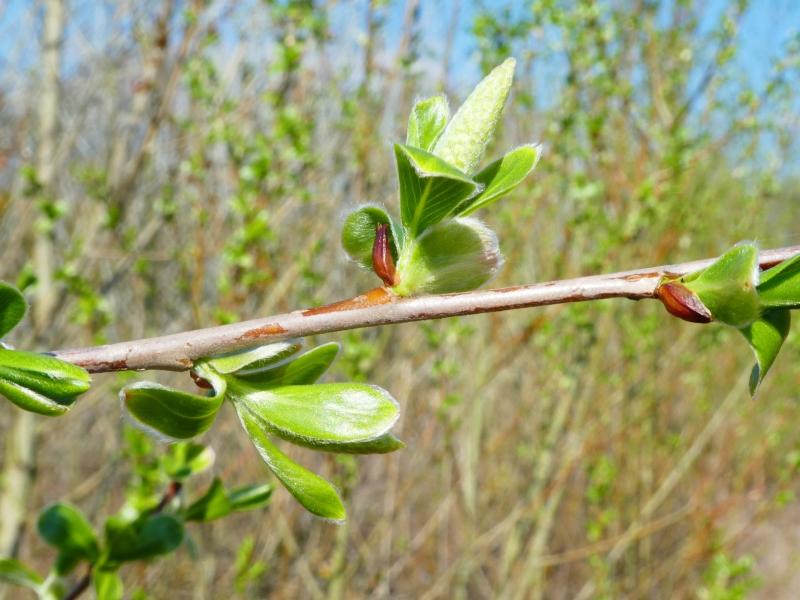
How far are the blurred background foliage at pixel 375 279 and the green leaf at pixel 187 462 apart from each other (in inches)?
41.8

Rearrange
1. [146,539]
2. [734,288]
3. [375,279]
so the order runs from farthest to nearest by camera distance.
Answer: [375,279], [146,539], [734,288]

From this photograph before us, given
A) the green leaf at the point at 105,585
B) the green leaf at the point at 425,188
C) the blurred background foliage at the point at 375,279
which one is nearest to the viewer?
the green leaf at the point at 425,188

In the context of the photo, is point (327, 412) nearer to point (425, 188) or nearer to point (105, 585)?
point (425, 188)

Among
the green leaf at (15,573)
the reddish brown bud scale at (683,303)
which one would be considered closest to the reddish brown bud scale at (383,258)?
the reddish brown bud scale at (683,303)

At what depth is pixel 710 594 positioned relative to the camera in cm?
248

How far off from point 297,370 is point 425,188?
0.12 m

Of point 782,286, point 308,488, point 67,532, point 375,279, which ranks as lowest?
point 375,279

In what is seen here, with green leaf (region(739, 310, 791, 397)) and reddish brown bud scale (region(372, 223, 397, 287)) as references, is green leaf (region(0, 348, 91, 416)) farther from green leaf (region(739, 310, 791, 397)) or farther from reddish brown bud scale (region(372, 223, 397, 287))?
green leaf (region(739, 310, 791, 397))

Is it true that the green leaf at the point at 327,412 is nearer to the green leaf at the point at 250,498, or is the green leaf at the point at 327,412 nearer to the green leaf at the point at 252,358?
the green leaf at the point at 252,358

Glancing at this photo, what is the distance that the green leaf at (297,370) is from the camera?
39cm

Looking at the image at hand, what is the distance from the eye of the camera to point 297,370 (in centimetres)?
41

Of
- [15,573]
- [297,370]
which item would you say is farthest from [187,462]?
[297,370]

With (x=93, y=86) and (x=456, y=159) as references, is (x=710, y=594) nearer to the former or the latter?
(x=456, y=159)

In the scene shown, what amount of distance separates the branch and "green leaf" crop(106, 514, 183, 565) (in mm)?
295
